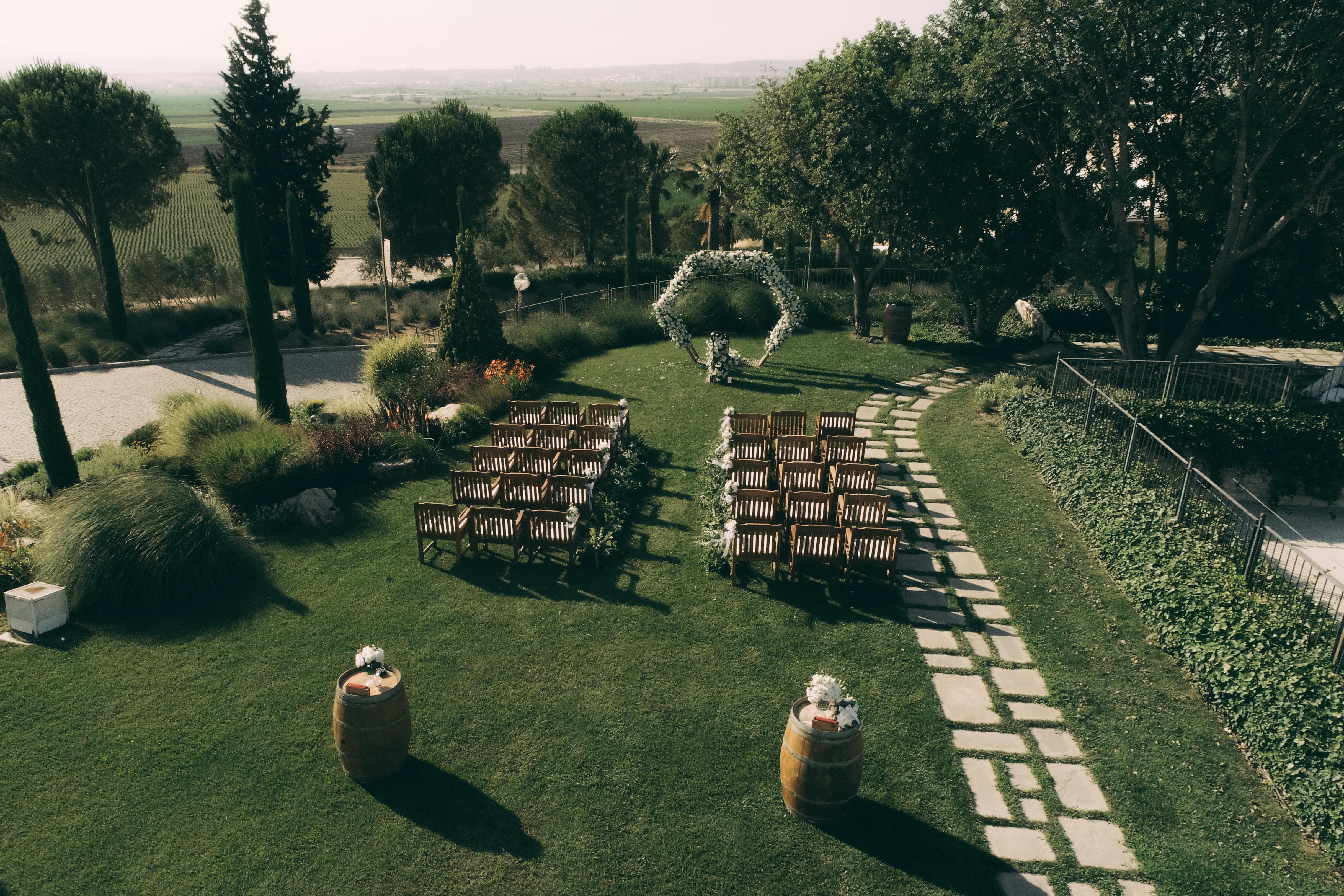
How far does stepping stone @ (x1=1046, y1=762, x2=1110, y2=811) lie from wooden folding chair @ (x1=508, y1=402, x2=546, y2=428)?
9388 mm

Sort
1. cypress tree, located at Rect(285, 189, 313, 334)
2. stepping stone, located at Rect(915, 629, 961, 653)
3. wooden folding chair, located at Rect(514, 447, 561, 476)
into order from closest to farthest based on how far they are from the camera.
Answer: stepping stone, located at Rect(915, 629, 961, 653) → wooden folding chair, located at Rect(514, 447, 561, 476) → cypress tree, located at Rect(285, 189, 313, 334)

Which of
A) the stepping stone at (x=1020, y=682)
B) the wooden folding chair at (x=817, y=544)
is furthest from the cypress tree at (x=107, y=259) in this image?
the stepping stone at (x=1020, y=682)

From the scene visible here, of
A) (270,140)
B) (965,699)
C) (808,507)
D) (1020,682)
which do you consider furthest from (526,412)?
(270,140)

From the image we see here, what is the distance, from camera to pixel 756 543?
9453 millimetres

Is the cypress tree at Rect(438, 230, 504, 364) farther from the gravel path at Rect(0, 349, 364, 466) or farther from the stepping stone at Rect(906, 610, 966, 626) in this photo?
the stepping stone at Rect(906, 610, 966, 626)

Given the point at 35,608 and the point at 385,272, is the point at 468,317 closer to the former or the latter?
the point at 385,272

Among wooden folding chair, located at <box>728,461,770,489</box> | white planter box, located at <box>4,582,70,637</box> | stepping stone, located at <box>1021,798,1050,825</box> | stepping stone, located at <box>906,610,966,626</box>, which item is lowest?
stepping stone, located at <box>1021,798,1050,825</box>

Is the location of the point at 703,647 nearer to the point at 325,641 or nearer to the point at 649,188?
the point at 325,641

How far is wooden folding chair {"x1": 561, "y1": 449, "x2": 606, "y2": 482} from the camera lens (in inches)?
446

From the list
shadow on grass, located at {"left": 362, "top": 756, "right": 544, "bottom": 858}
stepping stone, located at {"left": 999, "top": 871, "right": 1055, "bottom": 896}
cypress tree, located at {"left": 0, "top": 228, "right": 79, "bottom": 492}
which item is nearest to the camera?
stepping stone, located at {"left": 999, "top": 871, "right": 1055, "bottom": 896}

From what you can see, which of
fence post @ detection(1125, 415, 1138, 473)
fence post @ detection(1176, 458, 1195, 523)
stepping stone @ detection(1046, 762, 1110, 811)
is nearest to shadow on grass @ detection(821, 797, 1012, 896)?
stepping stone @ detection(1046, 762, 1110, 811)

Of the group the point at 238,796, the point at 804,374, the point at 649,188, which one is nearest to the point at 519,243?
the point at 649,188

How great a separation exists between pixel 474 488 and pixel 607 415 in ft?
10.5

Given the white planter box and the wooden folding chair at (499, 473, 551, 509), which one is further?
the wooden folding chair at (499, 473, 551, 509)
